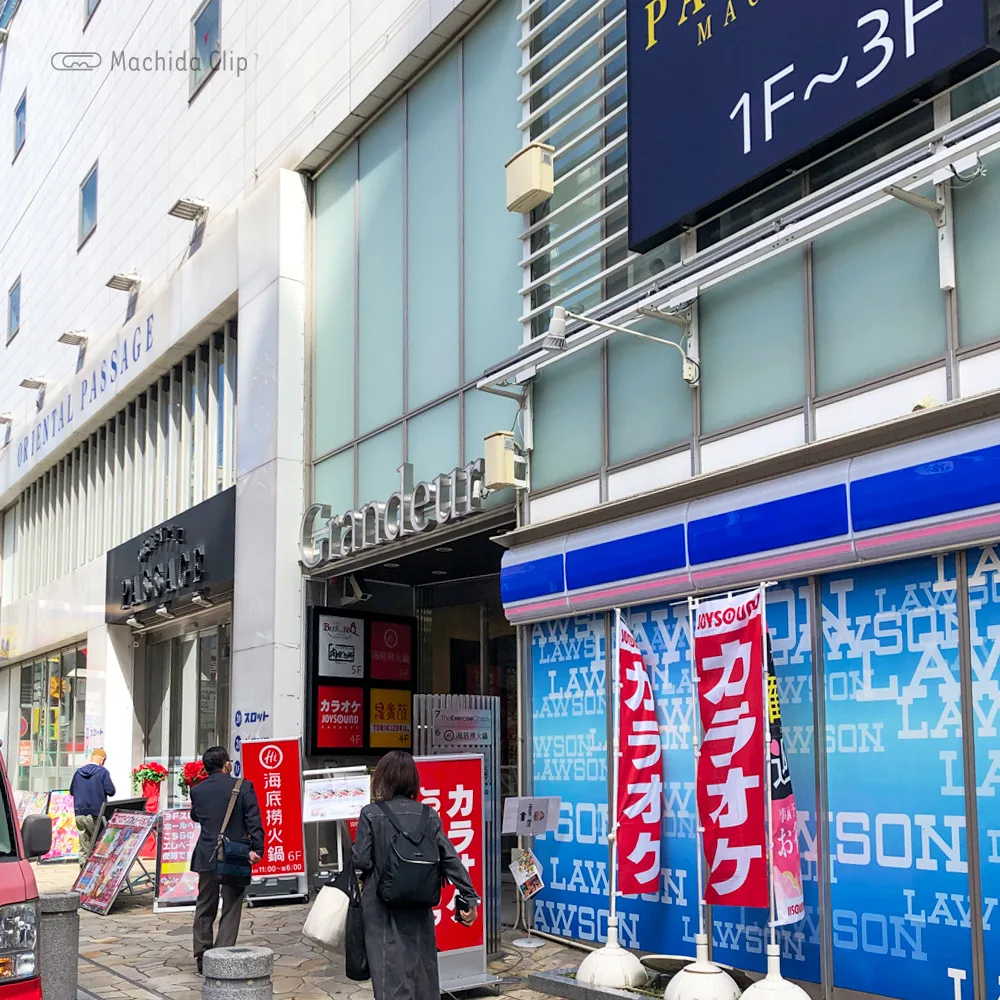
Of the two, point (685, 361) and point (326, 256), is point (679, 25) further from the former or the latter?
point (326, 256)

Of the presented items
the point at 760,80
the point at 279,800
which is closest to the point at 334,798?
the point at 279,800

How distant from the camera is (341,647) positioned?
15.8 metres

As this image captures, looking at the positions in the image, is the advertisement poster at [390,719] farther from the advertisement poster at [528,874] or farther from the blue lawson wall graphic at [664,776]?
the advertisement poster at [528,874]

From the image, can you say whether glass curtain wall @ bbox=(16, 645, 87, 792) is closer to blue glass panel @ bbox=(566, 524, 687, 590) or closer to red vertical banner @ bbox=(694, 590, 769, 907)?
blue glass panel @ bbox=(566, 524, 687, 590)

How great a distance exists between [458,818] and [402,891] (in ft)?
8.39

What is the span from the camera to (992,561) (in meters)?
7.41

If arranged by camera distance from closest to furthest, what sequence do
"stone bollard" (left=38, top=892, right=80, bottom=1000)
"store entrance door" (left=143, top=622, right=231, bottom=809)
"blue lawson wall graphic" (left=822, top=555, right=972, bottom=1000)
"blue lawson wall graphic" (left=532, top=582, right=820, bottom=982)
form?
"blue lawson wall graphic" (left=822, top=555, right=972, bottom=1000), "blue lawson wall graphic" (left=532, top=582, right=820, bottom=982), "stone bollard" (left=38, top=892, right=80, bottom=1000), "store entrance door" (left=143, top=622, right=231, bottom=809)

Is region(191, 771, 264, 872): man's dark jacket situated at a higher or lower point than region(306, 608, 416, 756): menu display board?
lower

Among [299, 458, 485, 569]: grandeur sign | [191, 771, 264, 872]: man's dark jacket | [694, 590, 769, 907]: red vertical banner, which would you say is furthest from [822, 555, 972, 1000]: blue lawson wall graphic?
[299, 458, 485, 569]: grandeur sign

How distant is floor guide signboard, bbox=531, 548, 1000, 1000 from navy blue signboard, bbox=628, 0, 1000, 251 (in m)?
2.91

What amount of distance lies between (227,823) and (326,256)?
8759mm

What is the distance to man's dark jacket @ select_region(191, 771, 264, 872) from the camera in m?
9.84

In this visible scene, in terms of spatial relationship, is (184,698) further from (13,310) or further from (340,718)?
(13,310)

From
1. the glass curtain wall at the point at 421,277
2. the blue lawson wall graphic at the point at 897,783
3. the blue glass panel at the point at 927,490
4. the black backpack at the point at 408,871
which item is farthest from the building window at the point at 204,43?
the black backpack at the point at 408,871
